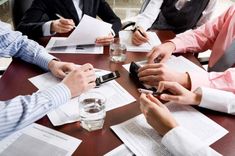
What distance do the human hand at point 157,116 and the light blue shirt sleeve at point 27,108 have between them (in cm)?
26

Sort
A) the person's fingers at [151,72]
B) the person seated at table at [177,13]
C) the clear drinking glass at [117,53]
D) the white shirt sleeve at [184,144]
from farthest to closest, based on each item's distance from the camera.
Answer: the person seated at table at [177,13]
the clear drinking glass at [117,53]
the person's fingers at [151,72]
the white shirt sleeve at [184,144]

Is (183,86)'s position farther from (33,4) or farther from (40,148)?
(33,4)

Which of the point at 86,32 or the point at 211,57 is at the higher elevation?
the point at 86,32

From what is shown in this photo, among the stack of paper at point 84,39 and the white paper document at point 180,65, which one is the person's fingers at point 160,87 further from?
the stack of paper at point 84,39

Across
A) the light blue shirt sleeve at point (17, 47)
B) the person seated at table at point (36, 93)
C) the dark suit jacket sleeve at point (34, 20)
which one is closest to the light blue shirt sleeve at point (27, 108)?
the person seated at table at point (36, 93)

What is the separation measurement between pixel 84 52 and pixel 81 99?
440mm

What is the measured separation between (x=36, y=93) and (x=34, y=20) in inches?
33.8

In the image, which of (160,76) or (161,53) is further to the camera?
(161,53)

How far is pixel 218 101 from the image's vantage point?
89 centimetres

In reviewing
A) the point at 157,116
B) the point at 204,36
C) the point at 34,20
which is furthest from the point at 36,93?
the point at 204,36

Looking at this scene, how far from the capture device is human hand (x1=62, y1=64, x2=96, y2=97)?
0.91m

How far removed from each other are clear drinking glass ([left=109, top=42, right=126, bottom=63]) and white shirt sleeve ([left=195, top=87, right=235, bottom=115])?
0.44 meters

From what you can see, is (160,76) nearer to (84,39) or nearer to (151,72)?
(151,72)

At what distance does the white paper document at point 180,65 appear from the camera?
1.14 m
